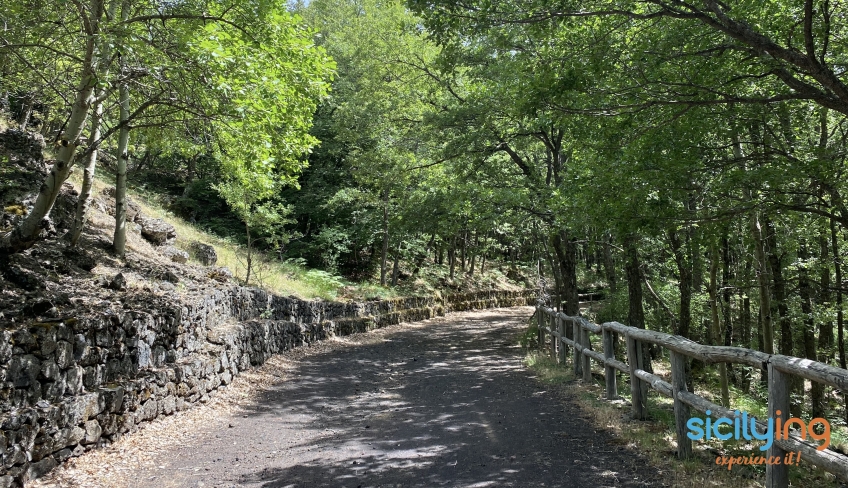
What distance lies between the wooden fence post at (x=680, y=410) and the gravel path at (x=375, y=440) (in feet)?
1.29

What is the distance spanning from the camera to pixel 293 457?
213 inches

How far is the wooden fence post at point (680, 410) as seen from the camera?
4.62 meters

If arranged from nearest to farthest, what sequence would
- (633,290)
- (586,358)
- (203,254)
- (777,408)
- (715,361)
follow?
(777,408) < (715,361) < (586,358) < (633,290) < (203,254)

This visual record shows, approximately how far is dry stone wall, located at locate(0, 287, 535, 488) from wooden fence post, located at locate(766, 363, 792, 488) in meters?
5.74

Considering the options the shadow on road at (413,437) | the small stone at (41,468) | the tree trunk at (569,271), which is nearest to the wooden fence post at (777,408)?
the shadow on road at (413,437)

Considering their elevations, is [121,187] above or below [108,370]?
above

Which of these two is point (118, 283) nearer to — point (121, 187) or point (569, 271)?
point (121, 187)

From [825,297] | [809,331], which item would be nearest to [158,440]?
[809,331]

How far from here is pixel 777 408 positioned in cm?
346

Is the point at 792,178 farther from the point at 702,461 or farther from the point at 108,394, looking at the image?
the point at 108,394

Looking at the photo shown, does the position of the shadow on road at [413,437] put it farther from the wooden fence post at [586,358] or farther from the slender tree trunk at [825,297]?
the slender tree trunk at [825,297]

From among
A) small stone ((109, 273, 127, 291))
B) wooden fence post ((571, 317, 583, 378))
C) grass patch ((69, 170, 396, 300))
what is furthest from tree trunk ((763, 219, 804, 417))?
grass patch ((69, 170, 396, 300))

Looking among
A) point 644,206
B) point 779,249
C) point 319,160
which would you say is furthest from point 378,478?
point 319,160

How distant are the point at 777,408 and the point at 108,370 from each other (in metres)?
6.66
